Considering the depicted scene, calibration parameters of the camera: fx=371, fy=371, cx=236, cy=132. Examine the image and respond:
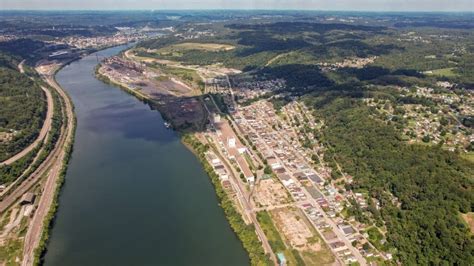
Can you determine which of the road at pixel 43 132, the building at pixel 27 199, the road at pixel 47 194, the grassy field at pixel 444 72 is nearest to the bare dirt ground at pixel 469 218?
the road at pixel 47 194

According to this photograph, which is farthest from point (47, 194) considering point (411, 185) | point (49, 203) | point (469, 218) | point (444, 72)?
point (444, 72)

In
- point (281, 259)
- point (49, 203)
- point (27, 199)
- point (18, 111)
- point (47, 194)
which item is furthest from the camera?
point (18, 111)

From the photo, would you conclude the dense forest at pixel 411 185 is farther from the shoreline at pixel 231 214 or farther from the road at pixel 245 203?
the shoreline at pixel 231 214

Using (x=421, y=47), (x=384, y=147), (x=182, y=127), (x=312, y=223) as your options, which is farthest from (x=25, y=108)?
(x=421, y=47)

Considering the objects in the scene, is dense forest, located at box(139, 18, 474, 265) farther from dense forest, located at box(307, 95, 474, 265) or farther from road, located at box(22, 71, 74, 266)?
road, located at box(22, 71, 74, 266)

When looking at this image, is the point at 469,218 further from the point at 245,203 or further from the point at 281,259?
the point at 245,203

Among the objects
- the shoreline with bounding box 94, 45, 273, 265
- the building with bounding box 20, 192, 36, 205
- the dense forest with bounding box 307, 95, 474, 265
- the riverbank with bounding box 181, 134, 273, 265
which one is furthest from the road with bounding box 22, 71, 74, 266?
the dense forest with bounding box 307, 95, 474, 265
